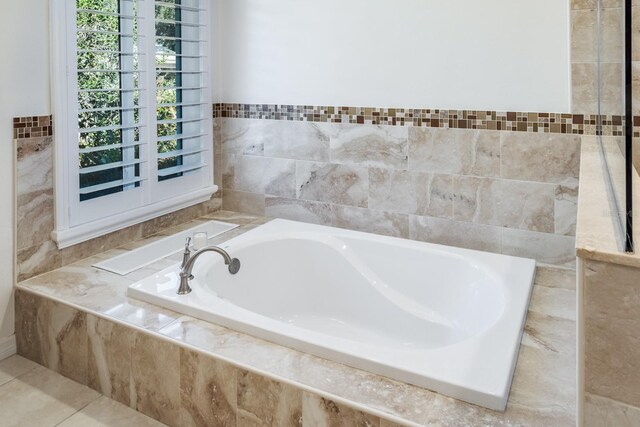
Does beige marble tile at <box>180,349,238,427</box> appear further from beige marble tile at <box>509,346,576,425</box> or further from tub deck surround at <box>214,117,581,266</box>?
tub deck surround at <box>214,117,581,266</box>

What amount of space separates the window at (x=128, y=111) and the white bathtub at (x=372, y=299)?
620 millimetres

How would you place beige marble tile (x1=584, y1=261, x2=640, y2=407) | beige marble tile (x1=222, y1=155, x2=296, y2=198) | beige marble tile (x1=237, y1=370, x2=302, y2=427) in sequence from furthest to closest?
beige marble tile (x1=222, y1=155, x2=296, y2=198), beige marble tile (x1=237, y1=370, x2=302, y2=427), beige marble tile (x1=584, y1=261, x2=640, y2=407)

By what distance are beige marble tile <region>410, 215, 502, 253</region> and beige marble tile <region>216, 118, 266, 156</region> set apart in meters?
1.11

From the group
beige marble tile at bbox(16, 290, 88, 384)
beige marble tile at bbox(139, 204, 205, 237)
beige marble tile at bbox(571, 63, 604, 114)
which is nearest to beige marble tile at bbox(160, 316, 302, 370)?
beige marble tile at bbox(16, 290, 88, 384)

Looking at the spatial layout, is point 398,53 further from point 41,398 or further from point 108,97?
point 41,398

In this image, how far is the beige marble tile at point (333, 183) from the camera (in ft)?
8.88

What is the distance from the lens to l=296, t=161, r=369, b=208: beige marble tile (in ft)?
8.88

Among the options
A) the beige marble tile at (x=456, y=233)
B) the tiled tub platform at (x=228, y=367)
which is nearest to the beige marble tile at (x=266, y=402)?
the tiled tub platform at (x=228, y=367)

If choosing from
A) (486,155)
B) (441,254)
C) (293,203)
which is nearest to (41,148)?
(293,203)

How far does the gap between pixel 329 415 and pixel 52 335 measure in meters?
1.35

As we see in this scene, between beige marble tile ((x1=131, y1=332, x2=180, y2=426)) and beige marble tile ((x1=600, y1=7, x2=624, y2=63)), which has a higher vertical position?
beige marble tile ((x1=600, y1=7, x2=624, y2=63))

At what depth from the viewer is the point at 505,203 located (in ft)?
7.61

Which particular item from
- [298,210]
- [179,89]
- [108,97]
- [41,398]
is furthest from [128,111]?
[41,398]

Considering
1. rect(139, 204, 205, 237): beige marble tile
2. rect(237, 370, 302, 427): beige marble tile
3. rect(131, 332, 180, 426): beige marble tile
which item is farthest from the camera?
rect(139, 204, 205, 237): beige marble tile
